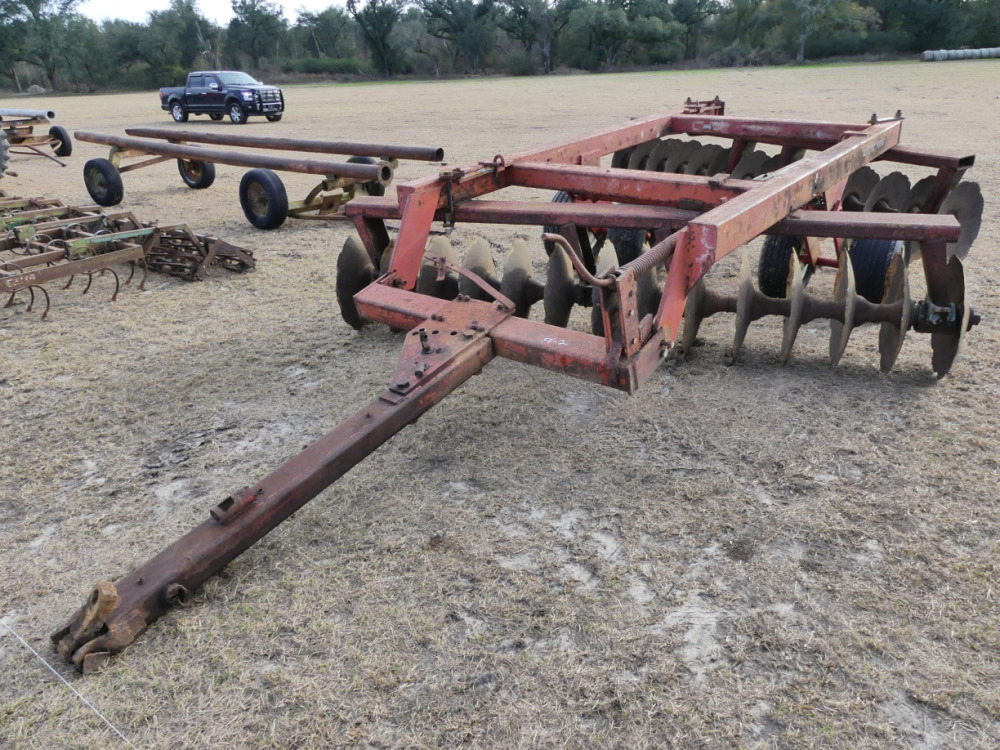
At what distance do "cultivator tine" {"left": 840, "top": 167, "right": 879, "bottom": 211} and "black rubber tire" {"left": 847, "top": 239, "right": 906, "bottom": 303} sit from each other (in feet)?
3.11

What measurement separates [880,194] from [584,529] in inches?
137

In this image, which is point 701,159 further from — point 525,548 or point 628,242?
point 525,548

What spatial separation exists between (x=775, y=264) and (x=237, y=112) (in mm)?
18651

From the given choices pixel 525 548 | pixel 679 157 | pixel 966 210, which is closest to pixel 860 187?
pixel 966 210

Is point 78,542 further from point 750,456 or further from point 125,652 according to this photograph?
point 750,456

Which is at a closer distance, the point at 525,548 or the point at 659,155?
the point at 525,548

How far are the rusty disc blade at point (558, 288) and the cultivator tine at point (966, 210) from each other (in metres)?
2.83

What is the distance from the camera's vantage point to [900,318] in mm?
3188

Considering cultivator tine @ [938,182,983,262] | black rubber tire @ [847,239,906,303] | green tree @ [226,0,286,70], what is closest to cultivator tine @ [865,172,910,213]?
cultivator tine @ [938,182,983,262]

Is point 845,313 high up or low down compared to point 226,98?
down

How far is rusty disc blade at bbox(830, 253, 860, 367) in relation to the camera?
10.4ft

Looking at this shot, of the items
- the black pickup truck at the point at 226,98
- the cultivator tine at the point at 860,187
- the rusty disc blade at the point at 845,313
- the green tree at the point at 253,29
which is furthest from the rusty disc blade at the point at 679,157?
the green tree at the point at 253,29

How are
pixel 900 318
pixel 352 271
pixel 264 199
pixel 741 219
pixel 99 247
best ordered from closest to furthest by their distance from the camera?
pixel 741 219, pixel 900 318, pixel 352 271, pixel 99 247, pixel 264 199

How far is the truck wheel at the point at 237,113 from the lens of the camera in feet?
63.0
